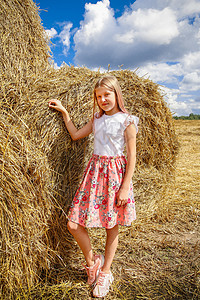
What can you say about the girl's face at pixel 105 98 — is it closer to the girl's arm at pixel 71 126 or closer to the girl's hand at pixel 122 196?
the girl's arm at pixel 71 126

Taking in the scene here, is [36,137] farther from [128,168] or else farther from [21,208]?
[128,168]

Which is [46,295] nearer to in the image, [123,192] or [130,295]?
[130,295]

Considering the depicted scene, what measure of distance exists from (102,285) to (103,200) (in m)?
0.56

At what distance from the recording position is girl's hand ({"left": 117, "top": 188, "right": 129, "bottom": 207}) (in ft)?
5.29

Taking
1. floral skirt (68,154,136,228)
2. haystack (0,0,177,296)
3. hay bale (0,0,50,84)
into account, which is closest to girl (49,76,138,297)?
floral skirt (68,154,136,228)

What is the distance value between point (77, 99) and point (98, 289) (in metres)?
1.36

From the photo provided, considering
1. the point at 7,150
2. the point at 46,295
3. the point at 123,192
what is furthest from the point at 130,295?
the point at 7,150

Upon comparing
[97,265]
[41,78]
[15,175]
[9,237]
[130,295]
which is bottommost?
[130,295]

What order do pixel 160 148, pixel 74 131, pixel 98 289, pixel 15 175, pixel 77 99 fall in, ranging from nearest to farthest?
1. pixel 15 175
2. pixel 98 289
3. pixel 74 131
4. pixel 77 99
5. pixel 160 148

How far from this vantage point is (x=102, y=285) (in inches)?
65.1

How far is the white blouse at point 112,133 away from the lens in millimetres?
1704

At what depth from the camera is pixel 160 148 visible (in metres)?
2.77

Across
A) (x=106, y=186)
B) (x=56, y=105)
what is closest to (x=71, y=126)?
(x=56, y=105)

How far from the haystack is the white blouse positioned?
31 centimetres
